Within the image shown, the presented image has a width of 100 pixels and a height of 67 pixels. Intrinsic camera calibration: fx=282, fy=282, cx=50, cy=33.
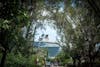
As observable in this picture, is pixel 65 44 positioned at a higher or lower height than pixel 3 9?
lower

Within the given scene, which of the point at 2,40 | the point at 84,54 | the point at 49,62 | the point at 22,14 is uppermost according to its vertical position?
the point at 22,14

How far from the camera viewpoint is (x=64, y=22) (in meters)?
29.5

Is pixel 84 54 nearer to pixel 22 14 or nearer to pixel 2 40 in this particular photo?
pixel 2 40

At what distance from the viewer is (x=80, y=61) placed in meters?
34.1

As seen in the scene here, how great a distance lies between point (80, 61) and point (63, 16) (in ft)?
26.4

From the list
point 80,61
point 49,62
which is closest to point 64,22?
point 80,61

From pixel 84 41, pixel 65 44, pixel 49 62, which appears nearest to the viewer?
pixel 84 41

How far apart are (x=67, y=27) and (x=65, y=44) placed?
15.1 feet

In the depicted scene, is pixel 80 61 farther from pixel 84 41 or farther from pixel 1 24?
pixel 1 24

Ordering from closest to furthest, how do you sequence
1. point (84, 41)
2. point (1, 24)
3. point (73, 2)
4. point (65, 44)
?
point (1, 24)
point (73, 2)
point (84, 41)
point (65, 44)

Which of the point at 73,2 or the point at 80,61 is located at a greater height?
the point at 73,2

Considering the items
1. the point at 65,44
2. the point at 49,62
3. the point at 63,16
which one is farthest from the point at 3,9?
the point at 49,62

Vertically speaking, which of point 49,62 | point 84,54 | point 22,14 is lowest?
point 49,62

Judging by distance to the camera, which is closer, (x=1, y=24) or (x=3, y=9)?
(x=1, y=24)
